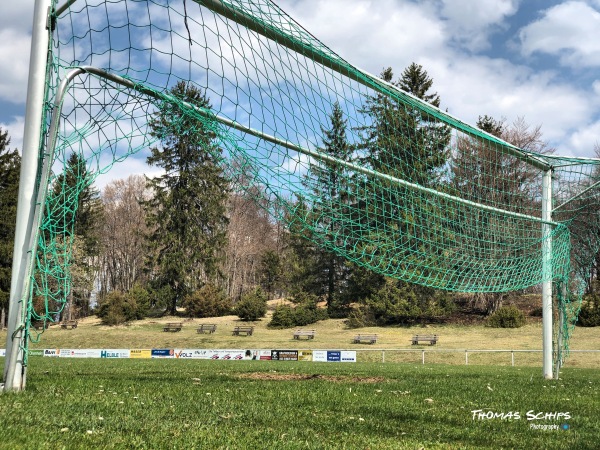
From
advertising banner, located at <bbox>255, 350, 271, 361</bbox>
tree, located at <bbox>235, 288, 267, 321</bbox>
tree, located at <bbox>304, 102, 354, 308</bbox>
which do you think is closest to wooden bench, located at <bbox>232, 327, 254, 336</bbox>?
tree, located at <bbox>235, 288, 267, 321</bbox>

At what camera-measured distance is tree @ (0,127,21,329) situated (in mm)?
44219

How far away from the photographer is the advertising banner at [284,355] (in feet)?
82.1

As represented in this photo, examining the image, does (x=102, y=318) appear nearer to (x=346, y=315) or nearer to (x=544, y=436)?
(x=346, y=315)

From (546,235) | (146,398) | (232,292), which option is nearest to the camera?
(146,398)

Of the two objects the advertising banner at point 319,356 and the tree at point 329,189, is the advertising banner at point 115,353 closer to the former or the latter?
the advertising banner at point 319,356

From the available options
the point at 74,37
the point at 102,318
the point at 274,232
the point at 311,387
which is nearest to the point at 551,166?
the point at 311,387

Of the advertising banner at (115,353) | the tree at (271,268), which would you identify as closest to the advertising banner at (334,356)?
the advertising banner at (115,353)

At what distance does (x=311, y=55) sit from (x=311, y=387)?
4214 mm

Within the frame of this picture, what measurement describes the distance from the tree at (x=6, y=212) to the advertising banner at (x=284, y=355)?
27968mm

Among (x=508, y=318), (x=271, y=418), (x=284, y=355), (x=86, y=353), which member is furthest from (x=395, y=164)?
(x=508, y=318)

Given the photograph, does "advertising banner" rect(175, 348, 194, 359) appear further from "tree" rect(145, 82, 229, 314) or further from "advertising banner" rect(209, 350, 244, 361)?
"tree" rect(145, 82, 229, 314)

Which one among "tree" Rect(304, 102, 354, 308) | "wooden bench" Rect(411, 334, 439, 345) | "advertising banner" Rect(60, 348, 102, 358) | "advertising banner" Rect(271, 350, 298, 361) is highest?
"tree" Rect(304, 102, 354, 308)

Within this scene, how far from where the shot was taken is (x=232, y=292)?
2222 inches

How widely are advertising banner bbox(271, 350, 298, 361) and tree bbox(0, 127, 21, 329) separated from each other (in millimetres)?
27968
